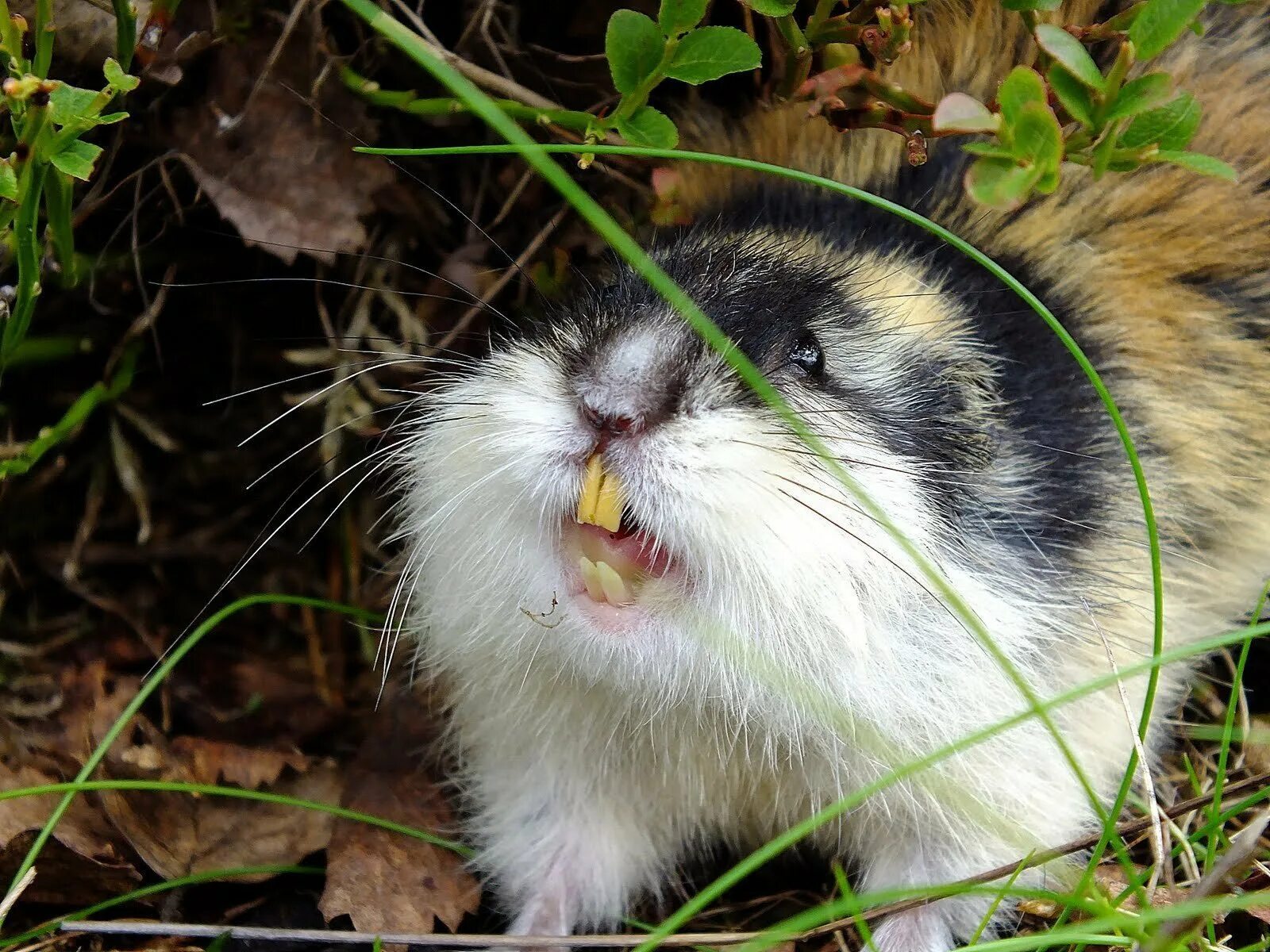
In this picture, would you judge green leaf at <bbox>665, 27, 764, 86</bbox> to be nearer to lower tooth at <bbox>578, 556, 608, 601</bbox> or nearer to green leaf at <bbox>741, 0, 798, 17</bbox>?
green leaf at <bbox>741, 0, 798, 17</bbox>

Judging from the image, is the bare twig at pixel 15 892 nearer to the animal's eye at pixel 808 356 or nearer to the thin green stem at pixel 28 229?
the thin green stem at pixel 28 229

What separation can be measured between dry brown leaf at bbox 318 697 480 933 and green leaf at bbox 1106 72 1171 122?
2.59m

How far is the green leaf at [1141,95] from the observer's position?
7.61 ft

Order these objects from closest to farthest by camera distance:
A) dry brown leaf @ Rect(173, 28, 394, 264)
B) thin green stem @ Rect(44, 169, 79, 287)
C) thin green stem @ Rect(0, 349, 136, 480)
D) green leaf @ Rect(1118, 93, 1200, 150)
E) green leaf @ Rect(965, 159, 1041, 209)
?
green leaf @ Rect(965, 159, 1041, 209) → green leaf @ Rect(1118, 93, 1200, 150) → thin green stem @ Rect(44, 169, 79, 287) → thin green stem @ Rect(0, 349, 136, 480) → dry brown leaf @ Rect(173, 28, 394, 264)

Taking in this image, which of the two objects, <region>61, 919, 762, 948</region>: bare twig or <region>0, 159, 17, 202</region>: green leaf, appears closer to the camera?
<region>0, 159, 17, 202</region>: green leaf

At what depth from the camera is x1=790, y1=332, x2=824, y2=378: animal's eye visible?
2.64 meters

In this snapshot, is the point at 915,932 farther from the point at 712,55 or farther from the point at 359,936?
the point at 712,55

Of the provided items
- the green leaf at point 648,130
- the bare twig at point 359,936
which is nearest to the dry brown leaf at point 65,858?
the bare twig at point 359,936

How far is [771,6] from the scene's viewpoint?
262cm

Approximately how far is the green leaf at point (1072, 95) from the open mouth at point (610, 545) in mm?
1116

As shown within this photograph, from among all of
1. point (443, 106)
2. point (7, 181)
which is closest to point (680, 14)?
point (443, 106)

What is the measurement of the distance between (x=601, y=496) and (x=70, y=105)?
137 centimetres

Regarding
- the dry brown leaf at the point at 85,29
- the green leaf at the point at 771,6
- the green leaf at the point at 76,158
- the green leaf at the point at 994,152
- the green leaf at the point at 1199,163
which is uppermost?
the green leaf at the point at 1199,163

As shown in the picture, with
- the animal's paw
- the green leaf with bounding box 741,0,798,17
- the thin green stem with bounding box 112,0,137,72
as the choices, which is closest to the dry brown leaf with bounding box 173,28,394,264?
the thin green stem with bounding box 112,0,137,72
